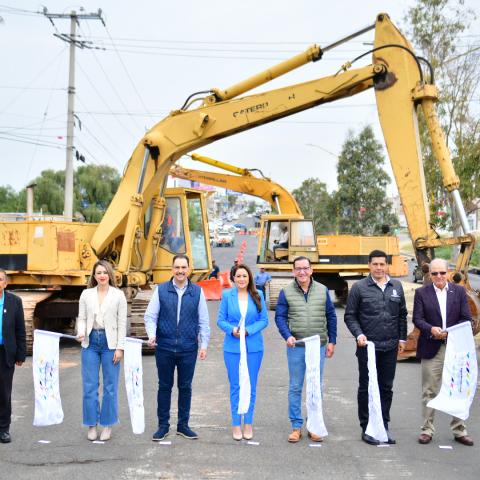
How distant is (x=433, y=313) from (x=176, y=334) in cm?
249

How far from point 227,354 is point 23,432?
2.19m

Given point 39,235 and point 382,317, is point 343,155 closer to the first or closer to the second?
point 39,235

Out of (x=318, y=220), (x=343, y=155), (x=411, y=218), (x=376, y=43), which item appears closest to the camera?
(x=411, y=218)

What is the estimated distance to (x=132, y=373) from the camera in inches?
266

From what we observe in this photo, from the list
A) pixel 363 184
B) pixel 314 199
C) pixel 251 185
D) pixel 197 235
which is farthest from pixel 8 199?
pixel 197 235

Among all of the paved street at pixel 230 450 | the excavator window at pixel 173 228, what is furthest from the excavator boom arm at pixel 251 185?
the paved street at pixel 230 450

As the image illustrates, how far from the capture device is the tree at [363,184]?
4175cm

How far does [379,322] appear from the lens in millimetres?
6754

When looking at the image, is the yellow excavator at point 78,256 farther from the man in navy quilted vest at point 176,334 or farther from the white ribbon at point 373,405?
the white ribbon at point 373,405

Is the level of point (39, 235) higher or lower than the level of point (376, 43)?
lower

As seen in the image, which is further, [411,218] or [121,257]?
[121,257]

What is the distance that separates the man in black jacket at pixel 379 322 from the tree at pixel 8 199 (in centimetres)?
6923

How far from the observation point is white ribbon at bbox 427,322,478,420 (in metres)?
6.70

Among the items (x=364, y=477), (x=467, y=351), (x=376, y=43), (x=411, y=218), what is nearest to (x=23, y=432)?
(x=364, y=477)
